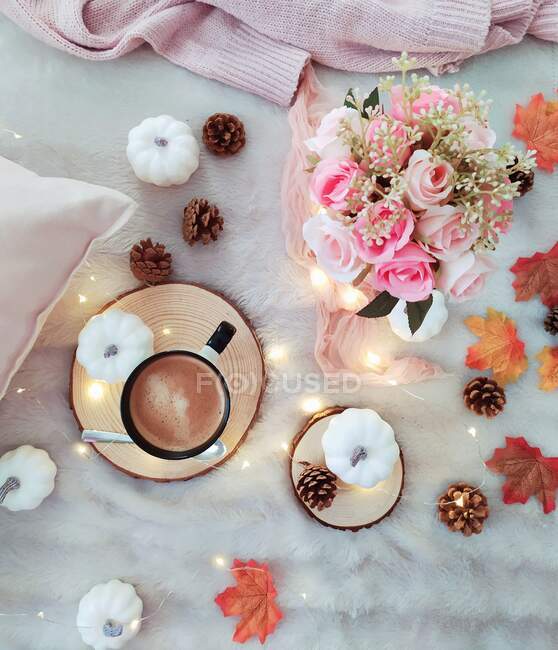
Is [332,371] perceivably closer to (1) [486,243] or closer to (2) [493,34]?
(1) [486,243]

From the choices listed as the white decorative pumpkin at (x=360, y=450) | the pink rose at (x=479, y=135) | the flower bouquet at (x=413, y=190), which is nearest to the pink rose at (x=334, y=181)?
the flower bouquet at (x=413, y=190)

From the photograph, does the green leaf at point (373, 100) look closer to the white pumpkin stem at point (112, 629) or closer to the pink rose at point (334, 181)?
the pink rose at point (334, 181)


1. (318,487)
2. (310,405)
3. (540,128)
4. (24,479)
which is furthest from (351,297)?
(24,479)

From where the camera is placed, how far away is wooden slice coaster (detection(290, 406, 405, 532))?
86 centimetres

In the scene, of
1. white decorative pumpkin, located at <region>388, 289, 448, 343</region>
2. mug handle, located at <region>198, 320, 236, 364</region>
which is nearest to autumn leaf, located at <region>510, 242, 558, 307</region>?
white decorative pumpkin, located at <region>388, 289, 448, 343</region>

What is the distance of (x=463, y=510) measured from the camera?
873 millimetres

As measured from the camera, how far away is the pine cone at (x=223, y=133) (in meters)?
0.89

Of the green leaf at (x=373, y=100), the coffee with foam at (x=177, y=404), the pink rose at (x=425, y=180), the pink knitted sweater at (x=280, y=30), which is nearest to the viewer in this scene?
the pink rose at (x=425, y=180)

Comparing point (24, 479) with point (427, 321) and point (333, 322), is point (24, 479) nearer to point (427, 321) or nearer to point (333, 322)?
point (333, 322)

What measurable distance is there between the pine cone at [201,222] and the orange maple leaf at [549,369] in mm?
Result: 526

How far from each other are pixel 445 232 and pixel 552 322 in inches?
15.8

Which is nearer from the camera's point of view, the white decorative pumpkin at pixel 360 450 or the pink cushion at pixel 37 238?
the pink cushion at pixel 37 238

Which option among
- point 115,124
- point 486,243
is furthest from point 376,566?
point 115,124

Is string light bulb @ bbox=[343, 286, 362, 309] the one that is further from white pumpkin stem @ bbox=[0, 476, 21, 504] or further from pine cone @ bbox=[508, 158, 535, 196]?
white pumpkin stem @ bbox=[0, 476, 21, 504]
